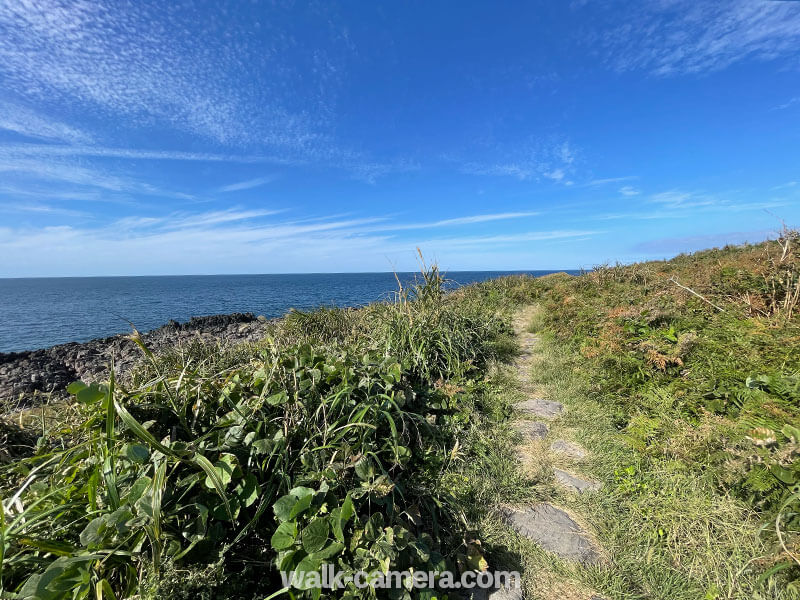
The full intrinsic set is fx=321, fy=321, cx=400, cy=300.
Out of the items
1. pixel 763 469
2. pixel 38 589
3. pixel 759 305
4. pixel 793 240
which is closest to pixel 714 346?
pixel 759 305

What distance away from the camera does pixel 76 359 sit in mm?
12453

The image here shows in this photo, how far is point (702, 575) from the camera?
1.79 m

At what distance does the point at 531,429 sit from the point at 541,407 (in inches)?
23.3

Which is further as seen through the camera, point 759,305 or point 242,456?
point 759,305

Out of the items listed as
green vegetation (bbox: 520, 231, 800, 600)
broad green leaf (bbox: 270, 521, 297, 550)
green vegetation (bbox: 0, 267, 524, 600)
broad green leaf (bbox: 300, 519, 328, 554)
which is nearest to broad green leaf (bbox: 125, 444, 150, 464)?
green vegetation (bbox: 0, 267, 524, 600)

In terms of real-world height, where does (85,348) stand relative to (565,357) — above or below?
below

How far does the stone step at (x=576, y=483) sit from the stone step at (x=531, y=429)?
21.3 inches

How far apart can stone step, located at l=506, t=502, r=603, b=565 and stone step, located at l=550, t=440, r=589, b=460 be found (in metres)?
0.73

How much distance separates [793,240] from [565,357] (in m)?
3.30

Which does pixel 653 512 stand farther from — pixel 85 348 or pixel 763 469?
pixel 85 348

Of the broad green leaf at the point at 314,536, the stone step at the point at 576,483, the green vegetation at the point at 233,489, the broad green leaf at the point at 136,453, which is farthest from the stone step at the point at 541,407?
the broad green leaf at the point at 136,453

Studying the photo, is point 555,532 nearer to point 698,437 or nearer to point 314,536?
point 698,437

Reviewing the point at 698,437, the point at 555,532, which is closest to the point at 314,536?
the point at 555,532

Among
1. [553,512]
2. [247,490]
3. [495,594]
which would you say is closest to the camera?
[247,490]
